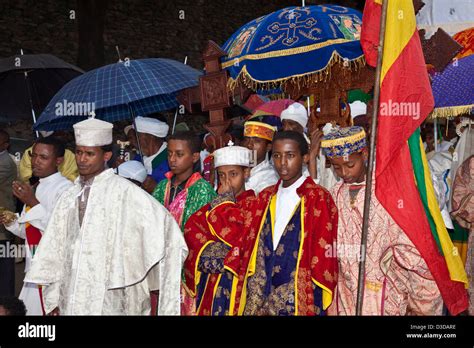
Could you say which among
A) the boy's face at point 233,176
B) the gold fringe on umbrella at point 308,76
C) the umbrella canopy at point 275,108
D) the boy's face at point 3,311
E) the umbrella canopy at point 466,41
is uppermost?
the umbrella canopy at point 466,41

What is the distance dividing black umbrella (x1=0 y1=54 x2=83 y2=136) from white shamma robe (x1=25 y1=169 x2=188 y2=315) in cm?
383

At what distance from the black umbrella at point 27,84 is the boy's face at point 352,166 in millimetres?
4628

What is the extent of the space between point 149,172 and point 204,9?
12402mm

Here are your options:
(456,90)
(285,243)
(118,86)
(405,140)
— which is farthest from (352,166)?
(118,86)

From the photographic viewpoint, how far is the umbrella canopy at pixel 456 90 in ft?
A: 20.5

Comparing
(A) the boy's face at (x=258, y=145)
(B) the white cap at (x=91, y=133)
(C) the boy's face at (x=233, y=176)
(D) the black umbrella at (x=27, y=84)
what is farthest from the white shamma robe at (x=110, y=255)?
(D) the black umbrella at (x=27, y=84)

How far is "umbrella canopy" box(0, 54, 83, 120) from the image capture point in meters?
8.25

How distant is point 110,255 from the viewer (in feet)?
14.6

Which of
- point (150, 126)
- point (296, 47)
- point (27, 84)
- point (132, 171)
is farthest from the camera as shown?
point (27, 84)

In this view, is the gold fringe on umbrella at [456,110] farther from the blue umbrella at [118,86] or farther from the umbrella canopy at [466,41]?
the blue umbrella at [118,86]

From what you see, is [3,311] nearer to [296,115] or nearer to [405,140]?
[405,140]

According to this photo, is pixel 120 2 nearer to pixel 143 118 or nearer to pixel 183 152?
pixel 143 118

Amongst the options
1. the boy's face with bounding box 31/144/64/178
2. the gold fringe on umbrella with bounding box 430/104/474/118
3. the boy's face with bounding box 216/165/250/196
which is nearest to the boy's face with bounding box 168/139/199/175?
the boy's face with bounding box 216/165/250/196
